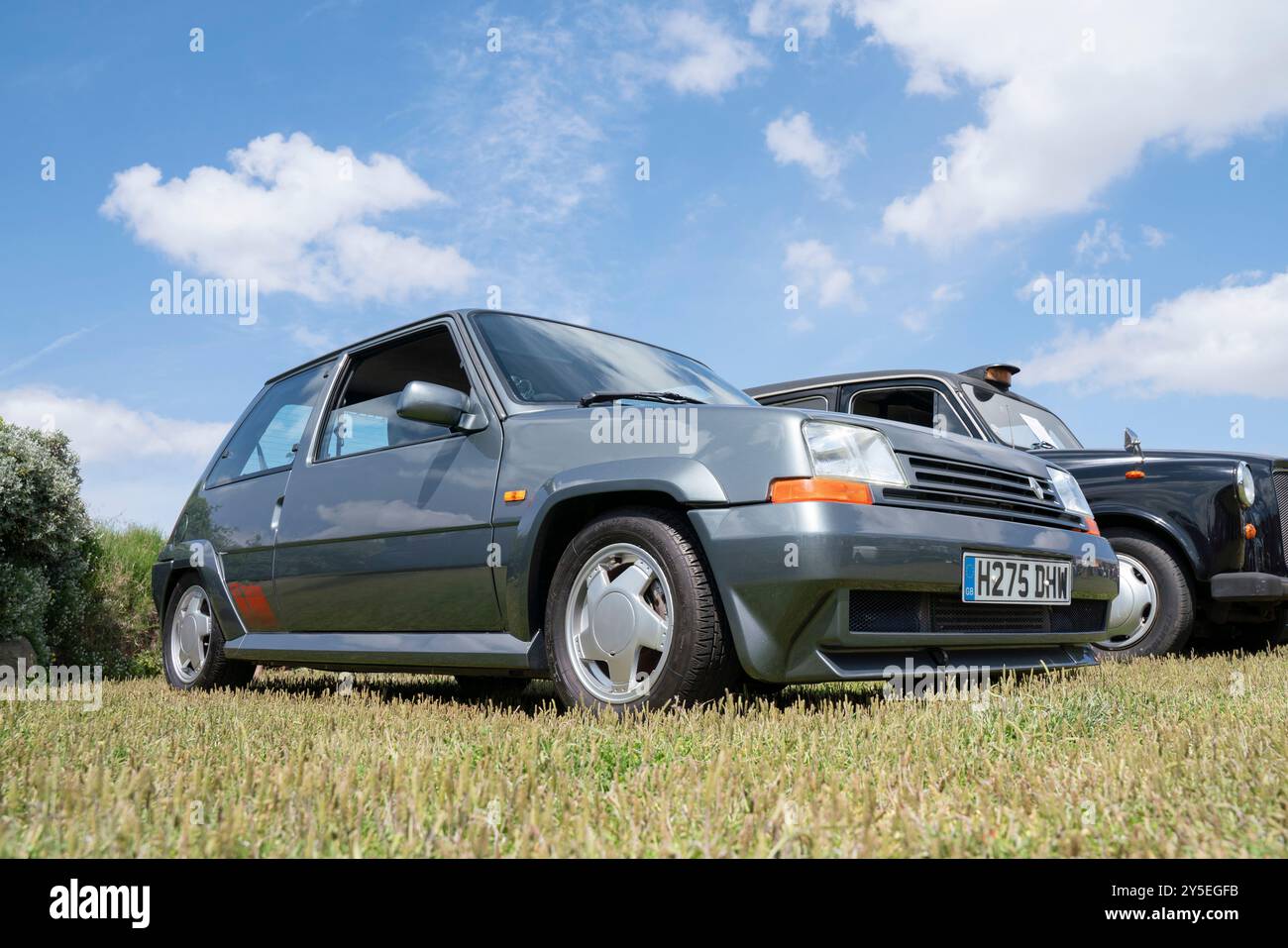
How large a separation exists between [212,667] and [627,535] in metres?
3.18

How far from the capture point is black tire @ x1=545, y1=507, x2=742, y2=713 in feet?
9.81

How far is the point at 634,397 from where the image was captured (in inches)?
149

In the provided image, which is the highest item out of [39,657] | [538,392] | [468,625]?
[538,392]

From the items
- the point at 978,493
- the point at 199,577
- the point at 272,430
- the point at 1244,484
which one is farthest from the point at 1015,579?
the point at 199,577

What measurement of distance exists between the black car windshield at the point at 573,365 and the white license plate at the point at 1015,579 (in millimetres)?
1354

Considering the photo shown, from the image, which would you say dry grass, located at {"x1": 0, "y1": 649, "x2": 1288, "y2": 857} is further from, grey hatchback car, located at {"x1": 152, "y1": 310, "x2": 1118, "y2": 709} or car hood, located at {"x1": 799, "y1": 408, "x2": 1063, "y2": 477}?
car hood, located at {"x1": 799, "y1": 408, "x2": 1063, "y2": 477}

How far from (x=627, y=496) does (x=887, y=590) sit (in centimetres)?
90

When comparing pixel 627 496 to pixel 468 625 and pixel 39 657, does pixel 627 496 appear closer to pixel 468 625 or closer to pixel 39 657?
pixel 468 625

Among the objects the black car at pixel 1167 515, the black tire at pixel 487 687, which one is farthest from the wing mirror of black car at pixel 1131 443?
the black tire at pixel 487 687

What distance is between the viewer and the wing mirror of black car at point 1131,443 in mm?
6168
